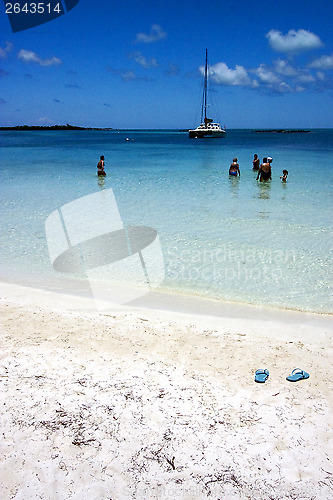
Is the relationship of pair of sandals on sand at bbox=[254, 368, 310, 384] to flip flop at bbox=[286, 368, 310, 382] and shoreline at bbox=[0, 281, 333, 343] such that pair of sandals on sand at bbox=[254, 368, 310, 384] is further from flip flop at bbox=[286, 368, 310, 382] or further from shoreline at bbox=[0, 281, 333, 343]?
shoreline at bbox=[0, 281, 333, 343]

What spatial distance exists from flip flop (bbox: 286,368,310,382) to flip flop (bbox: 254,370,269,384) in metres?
0.22

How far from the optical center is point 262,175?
1927 centimetres

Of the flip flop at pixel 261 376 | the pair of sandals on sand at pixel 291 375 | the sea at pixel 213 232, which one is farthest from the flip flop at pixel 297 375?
the sea at pixel 213 232

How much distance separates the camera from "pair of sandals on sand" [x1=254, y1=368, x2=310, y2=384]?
150 inches

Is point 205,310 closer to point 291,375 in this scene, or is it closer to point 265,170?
point 291,375

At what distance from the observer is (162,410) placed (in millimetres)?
3402

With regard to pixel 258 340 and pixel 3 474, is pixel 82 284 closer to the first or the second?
pixel 258 340

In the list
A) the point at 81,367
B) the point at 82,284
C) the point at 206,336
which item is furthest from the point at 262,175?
the point at 81,367

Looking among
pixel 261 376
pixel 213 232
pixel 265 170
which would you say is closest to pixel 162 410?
pixel 261 376

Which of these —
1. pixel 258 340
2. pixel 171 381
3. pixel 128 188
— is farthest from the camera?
pixel 128 188

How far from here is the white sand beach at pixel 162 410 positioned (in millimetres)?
2734

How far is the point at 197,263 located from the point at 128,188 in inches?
404

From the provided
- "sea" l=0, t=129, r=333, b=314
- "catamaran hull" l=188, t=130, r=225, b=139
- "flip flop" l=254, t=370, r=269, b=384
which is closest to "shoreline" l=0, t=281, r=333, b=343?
"sea" l=0, t=129, r=333, b=314

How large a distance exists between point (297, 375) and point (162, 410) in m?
1.50
